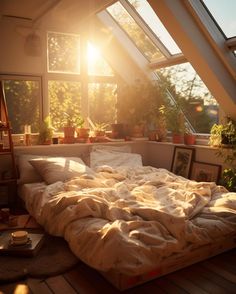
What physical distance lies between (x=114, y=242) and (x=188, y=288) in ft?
2.11

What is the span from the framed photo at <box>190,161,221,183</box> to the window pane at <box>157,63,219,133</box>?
2.28 ft

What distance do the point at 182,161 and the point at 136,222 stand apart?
2.53m

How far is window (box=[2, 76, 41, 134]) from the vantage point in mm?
4785

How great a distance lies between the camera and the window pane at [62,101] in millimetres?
5133

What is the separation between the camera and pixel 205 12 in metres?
3.85

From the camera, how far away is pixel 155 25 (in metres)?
4.95

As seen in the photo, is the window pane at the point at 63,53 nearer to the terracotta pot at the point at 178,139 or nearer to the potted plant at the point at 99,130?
the potted plant at the point at 99,130

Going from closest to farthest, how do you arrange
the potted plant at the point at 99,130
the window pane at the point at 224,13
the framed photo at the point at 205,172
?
the window pane at the point at 224,13 < the framed photo at the point at 205,172 < the potted plant at the point at 99,130

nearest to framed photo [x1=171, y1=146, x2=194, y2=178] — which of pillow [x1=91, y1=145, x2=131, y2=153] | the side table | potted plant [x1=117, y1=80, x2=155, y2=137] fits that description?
pillow [x1=91, y1=145, x2=131, y2=153]

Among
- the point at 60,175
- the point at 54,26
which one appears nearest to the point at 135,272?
the point at 60,175

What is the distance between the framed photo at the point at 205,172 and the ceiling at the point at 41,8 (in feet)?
8.44

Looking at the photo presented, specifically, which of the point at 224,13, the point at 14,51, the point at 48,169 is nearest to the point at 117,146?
the point at 48,169

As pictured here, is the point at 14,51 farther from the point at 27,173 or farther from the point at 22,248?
the point at 22,248

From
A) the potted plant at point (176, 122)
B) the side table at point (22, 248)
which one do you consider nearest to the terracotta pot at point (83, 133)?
the potted plant at point (176, 122)
